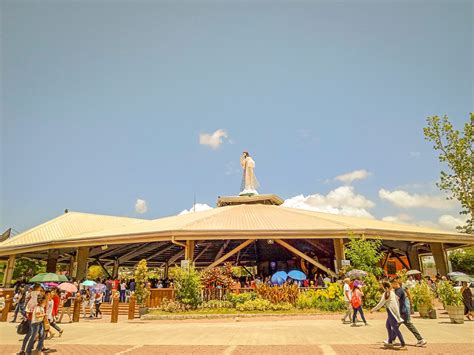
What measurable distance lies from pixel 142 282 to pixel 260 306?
559cm

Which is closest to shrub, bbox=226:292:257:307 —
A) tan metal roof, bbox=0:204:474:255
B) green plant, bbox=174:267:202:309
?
green plant, bbox=174:267:202:309

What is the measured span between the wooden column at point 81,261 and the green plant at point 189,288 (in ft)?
27.7

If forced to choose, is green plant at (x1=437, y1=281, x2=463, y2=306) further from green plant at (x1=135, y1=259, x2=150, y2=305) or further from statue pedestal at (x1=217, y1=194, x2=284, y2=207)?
statue pedestal at (x1=217, y1=194, x2=284, y2=207)

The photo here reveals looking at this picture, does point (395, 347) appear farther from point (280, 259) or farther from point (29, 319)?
point (280, 259)

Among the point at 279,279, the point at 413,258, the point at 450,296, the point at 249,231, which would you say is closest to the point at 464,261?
the point at 413,258

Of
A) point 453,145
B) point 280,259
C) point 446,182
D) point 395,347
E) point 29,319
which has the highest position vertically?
point 453,145

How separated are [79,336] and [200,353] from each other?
215 inches

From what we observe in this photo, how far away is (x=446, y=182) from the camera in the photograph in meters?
27.6

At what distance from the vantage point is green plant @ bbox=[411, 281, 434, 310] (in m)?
13.0

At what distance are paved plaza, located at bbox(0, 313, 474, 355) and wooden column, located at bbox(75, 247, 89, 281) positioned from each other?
25.6 ft

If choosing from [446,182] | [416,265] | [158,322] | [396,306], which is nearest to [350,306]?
[396,306]

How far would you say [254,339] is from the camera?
8672mm

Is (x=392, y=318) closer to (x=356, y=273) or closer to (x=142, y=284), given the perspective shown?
(x=356, y=273)

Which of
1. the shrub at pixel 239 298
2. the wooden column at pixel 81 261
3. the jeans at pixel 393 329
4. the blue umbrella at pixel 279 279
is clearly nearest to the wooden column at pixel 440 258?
the blue umbrella at pixel 279 279
